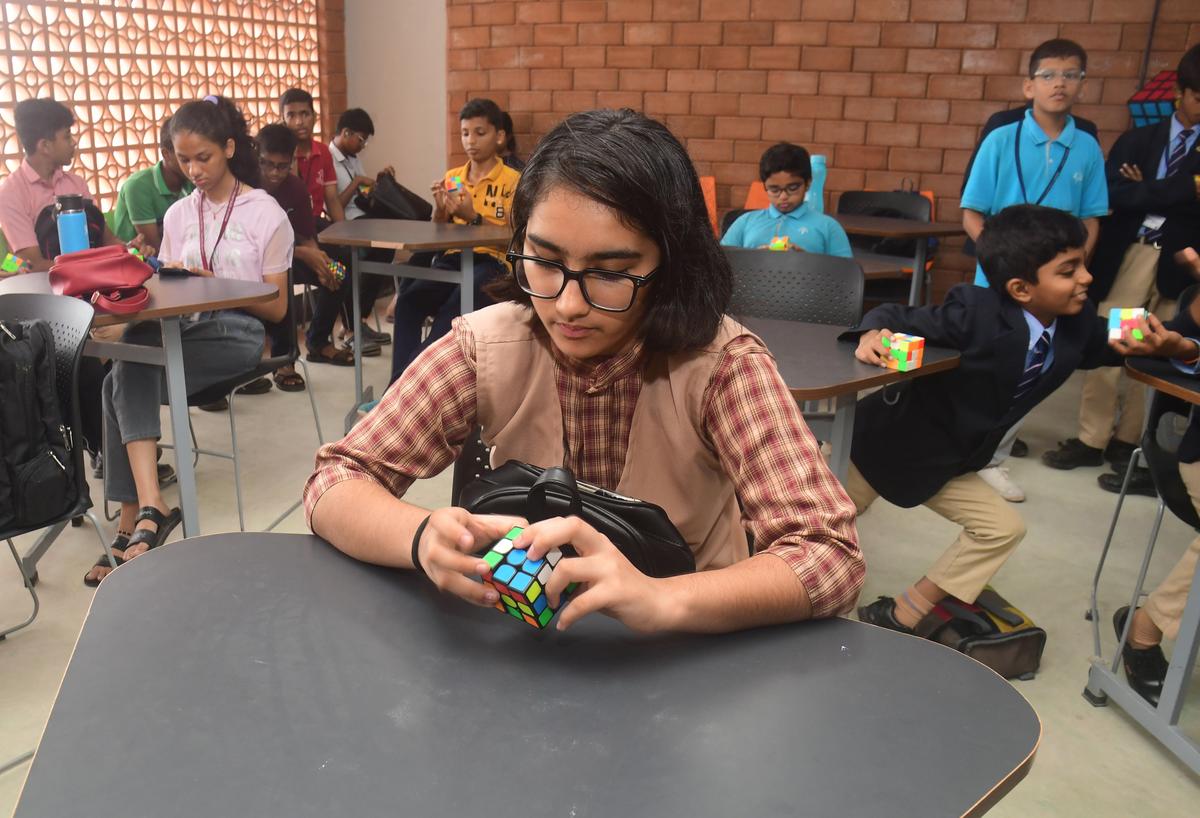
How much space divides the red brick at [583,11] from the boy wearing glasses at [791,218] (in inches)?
115

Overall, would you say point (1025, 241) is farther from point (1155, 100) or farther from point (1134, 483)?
point (1155, 100)

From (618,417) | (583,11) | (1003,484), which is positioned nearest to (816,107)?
(583,11)

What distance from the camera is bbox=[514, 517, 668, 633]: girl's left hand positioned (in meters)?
0.84

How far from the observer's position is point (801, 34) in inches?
222

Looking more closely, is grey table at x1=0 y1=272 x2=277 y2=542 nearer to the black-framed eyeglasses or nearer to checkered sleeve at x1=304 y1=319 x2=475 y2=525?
checkered sleeve at x1=304 y1=319 x2=475 y2=525

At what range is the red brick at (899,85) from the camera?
5458 millimetres

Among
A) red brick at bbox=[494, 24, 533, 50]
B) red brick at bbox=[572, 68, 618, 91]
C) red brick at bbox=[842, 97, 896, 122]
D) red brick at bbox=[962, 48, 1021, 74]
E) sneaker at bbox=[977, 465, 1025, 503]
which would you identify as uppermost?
red brick at bbox=[494, 24, 533, 50]

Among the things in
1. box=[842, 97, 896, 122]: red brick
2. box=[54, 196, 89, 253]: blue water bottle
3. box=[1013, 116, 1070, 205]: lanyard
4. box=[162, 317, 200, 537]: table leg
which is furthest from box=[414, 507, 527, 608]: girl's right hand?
box=[842, 97, 896, 122]: red brick

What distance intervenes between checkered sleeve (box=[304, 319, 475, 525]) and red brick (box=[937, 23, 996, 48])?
5.03 m

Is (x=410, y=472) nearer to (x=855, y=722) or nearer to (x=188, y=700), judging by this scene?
(x=188, y=700)

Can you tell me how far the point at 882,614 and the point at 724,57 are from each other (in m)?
4.38

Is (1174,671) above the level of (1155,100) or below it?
below

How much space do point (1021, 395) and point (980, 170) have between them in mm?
1617

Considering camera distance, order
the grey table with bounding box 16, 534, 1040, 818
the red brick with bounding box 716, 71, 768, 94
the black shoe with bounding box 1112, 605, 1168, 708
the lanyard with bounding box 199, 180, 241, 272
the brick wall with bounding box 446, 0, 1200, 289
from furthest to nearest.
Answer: the red brick with bounding box 716, 71, 768, 94 < the brick wall with bounding box 446, 0, 1200, 289 < the lanyard with bounding box 199, 180, 241, 272 < the black shoe with bounding box 1112, 605, 1168, 708 < the grey table with bounding box 16, 534, 1040, 818
